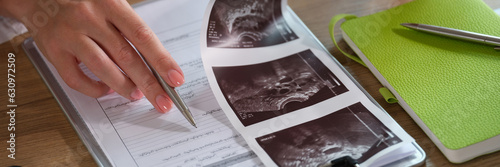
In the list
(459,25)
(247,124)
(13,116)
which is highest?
(459,25)

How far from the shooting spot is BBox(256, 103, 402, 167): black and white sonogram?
2.17ft

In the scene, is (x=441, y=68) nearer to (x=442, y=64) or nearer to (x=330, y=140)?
(x=442, y=64)

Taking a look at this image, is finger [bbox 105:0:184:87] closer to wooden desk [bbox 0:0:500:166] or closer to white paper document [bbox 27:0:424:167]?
white paper document [bbox 27:0:424:167]

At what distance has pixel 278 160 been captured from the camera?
662 mm

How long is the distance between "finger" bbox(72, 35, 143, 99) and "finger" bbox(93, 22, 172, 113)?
0.04 ft

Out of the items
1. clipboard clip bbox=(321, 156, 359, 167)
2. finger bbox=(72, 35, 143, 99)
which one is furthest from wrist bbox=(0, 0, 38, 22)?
clipboard clip bbox=(321, 156, 359, 167)

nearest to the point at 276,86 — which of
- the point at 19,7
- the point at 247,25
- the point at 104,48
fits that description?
the point at 247,25

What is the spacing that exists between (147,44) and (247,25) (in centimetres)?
20

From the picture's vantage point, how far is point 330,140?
2.24 feet

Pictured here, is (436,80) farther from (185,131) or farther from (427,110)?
(185,131)

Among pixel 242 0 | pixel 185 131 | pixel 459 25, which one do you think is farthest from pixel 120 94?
pixel 459 25

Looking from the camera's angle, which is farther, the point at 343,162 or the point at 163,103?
the point at 163,103

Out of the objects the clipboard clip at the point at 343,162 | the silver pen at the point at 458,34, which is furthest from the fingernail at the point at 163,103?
the silver pen at the point at 458,34

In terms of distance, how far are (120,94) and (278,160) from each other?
291 millimetres
